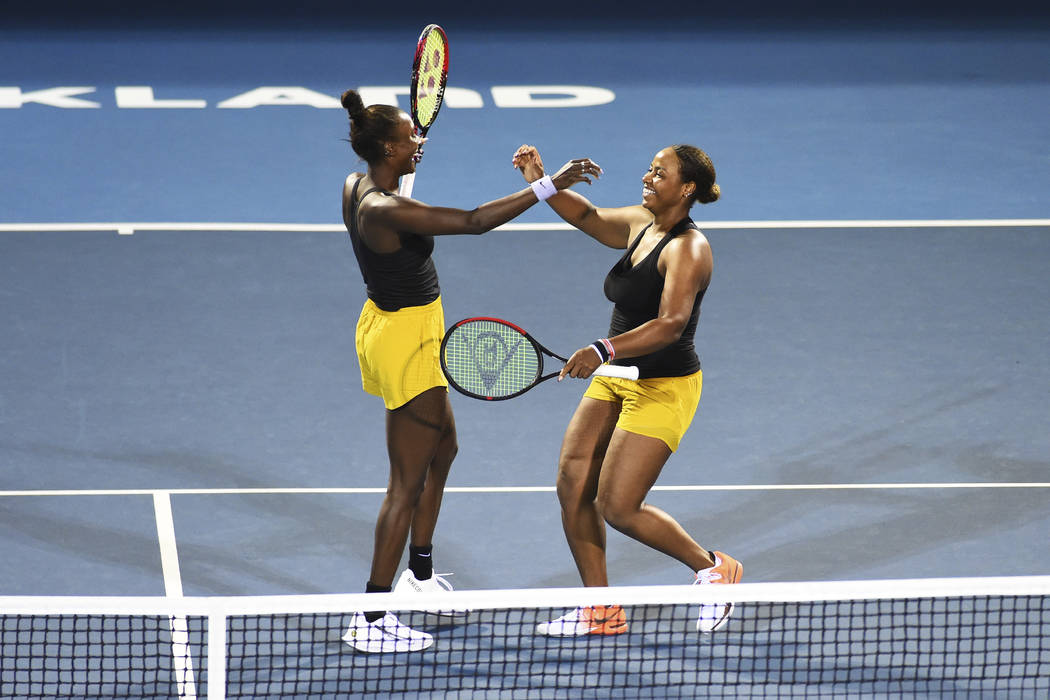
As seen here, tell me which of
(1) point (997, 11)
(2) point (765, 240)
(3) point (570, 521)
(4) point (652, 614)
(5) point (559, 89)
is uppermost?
(1) point (997, 11)

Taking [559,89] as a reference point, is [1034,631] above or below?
below

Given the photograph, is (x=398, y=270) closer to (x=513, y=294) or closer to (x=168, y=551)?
(x=168, y=551)

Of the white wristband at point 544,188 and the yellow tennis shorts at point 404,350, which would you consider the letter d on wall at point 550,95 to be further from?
the white wristband at point 544,188

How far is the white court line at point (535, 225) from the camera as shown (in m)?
11.5

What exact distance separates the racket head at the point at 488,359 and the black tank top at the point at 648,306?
469mm

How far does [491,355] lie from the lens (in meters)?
5.95

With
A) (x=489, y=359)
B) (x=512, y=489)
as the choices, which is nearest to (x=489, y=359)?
(x=489, y=359)

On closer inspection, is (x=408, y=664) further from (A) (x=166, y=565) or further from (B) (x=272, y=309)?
(B) (x=272, y=309)

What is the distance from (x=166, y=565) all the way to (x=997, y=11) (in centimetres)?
1458

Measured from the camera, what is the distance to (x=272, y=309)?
396 inches

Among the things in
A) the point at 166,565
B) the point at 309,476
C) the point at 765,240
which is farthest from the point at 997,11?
the point at 166,565

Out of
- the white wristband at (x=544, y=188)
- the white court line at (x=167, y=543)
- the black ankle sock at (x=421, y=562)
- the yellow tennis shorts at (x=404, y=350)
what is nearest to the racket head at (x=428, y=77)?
the white wristband at (x=544, y=188)

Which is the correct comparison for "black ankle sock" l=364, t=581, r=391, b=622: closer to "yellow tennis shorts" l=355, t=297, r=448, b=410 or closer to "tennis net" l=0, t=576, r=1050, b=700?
"tennis net" l=0, t=576, r=1050, b=700

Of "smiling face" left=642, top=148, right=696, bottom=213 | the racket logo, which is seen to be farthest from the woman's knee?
"smiling face" left=642, top=148, right=696, bottom=213
